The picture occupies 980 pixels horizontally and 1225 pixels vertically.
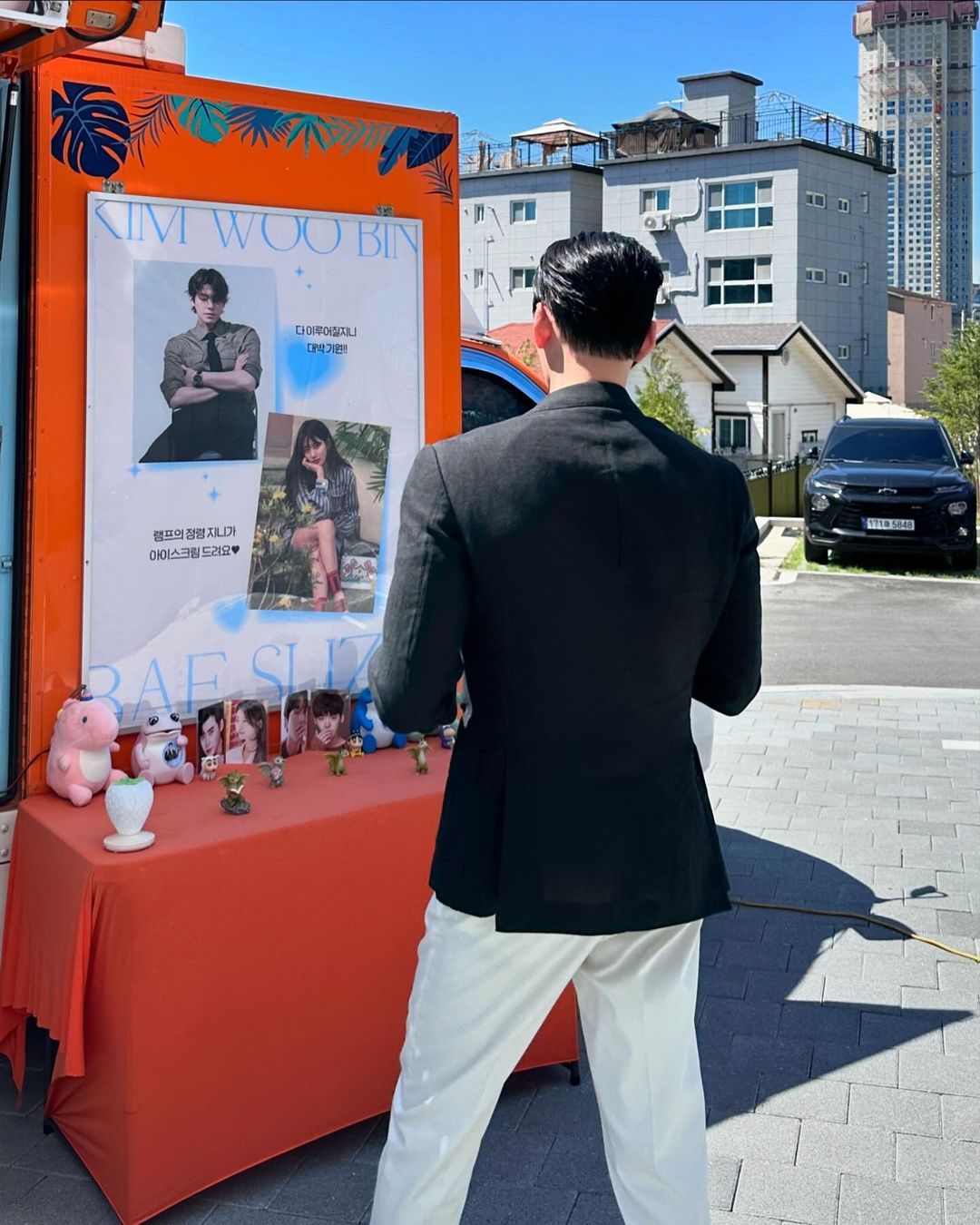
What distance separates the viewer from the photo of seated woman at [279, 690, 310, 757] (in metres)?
3.64

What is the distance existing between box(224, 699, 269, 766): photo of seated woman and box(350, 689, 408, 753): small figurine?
25cm

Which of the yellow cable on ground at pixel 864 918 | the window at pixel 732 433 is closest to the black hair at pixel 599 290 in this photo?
the yellow cable on ground at pixel 864 918

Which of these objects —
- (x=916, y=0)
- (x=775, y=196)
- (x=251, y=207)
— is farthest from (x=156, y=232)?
(x=916, y=0)

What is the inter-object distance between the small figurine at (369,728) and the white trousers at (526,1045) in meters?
1.42

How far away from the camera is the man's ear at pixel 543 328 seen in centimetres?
218

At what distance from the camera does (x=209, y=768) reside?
11.4 ft

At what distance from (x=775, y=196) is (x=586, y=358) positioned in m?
55.0

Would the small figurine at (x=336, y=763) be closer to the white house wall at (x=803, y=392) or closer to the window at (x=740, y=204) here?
the white house wall at (x=803, y=392)

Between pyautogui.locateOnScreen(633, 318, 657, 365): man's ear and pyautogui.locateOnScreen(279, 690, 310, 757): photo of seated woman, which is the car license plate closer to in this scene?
pyautogui.locateOnScreen(279, 690, 310, 757): photo of seated woman

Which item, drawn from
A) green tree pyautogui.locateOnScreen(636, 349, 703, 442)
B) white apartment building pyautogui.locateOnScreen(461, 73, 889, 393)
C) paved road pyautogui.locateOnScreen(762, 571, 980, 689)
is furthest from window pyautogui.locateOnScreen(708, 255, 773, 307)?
paved road pyautogui.locateOnScreen(762, 571, 980, 689)

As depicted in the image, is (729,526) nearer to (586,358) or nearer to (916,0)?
(586,358)

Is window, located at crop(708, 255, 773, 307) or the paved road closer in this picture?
the paved road

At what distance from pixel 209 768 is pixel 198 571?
1.64 feet

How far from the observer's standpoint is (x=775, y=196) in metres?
53.6
